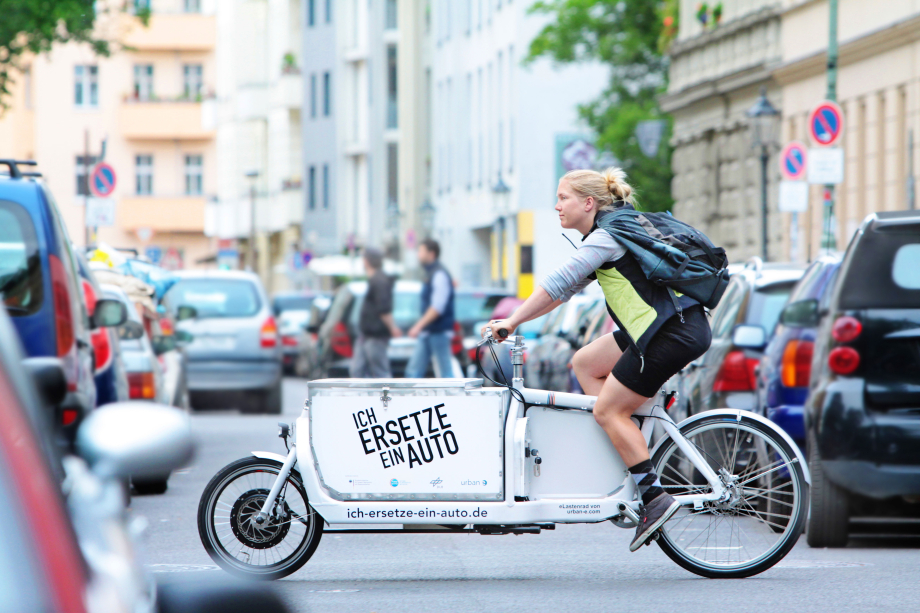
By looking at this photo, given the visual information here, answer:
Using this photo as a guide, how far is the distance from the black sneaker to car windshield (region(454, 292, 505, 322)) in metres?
20.5

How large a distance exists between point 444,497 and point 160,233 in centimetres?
8126

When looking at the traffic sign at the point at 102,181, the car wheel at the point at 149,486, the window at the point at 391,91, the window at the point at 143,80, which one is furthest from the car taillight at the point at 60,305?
the window at the point at 143,80

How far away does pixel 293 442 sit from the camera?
7.78 metres

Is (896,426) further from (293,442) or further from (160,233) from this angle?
(160,233)

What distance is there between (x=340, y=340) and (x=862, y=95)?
12.3 meters

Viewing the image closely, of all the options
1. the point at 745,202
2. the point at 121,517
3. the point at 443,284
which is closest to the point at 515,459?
the point at 121,517

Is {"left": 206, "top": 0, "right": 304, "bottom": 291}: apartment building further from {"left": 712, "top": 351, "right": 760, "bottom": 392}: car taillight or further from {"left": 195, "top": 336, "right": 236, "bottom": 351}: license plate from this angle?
{"left": 712, "top": 351, "right": 760, "bottom": 392}: car taillight

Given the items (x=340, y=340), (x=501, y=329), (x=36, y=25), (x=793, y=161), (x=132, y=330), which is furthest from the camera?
(x=36, y=25)

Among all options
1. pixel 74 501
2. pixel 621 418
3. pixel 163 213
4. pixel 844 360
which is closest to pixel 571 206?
pixel 621 418

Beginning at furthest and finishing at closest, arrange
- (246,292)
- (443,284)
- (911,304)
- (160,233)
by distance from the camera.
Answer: (160,233) < (246,292) < (443,284) < (911,304)

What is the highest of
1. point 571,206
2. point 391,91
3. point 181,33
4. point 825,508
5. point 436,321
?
point 181,33

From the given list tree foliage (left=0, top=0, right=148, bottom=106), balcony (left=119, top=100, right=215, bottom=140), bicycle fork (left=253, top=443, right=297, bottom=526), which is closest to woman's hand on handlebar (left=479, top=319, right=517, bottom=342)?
bicycle fork (left=253, top=443, right=297, bottom=526)

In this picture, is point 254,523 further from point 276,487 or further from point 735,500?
point 735,500

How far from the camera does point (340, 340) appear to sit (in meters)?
23.0
